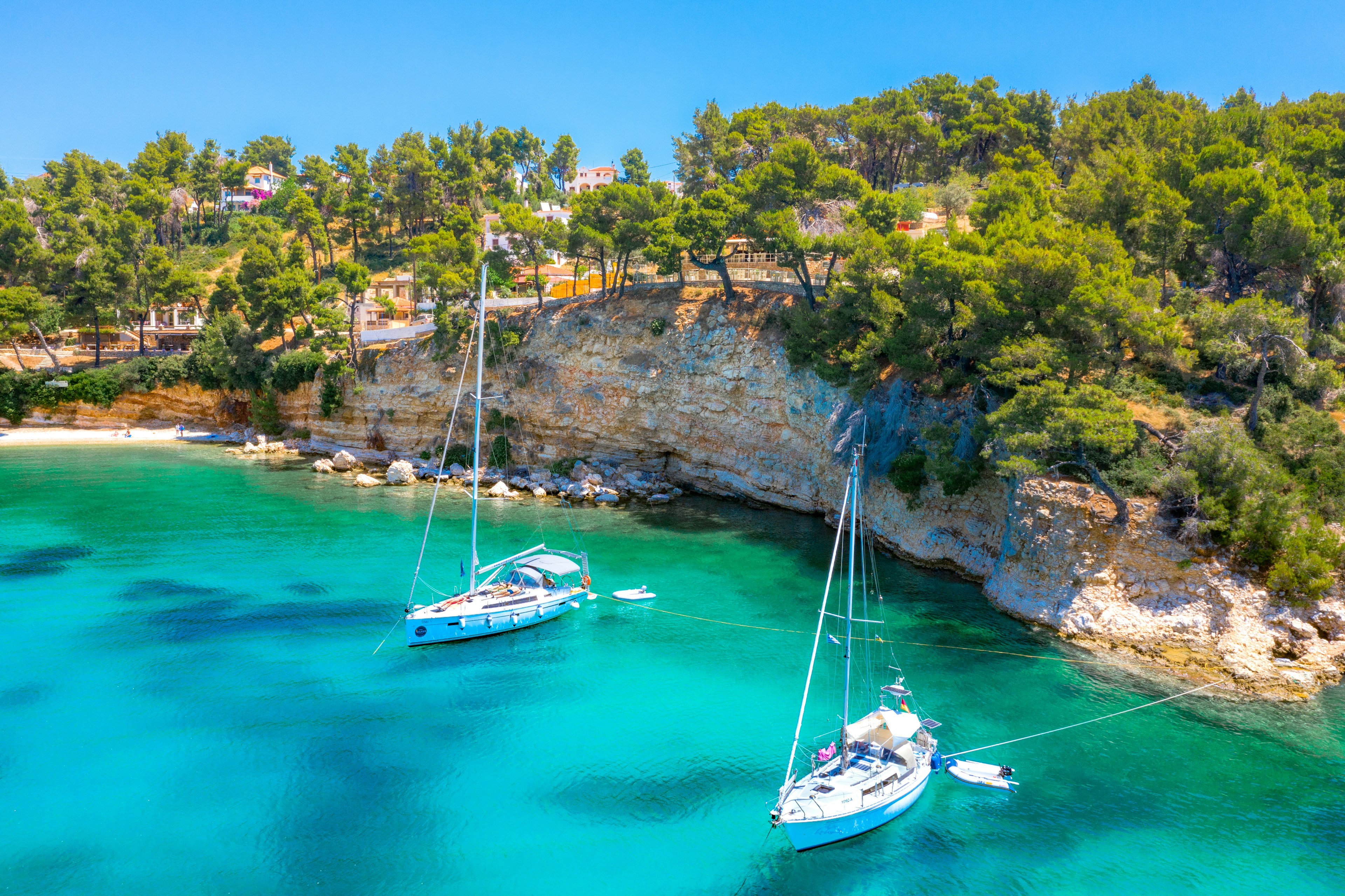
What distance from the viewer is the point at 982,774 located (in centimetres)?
1889

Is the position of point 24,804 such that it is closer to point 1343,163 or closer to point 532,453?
point 532,453

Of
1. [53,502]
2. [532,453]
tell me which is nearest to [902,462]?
[532,453]

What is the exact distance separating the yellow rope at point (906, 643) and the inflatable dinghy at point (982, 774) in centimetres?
679

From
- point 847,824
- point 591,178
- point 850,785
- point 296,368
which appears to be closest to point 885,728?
point 850,785

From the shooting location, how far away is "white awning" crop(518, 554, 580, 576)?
29.2 m

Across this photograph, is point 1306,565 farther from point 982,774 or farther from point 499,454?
point 499,454

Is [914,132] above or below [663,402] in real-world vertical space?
above

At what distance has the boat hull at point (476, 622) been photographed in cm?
2641

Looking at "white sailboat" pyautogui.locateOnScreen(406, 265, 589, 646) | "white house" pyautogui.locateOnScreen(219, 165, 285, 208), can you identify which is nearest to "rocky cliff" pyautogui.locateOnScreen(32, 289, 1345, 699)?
"white sailboat" pyautogui.locateOnScreen(406, 265, 589, 646)

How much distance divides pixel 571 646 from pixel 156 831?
1270cm

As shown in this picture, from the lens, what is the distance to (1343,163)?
33.7 m

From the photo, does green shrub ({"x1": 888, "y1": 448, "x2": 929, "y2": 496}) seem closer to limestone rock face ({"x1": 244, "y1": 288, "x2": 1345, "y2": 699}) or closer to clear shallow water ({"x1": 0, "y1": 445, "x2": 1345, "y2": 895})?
limestone rock face ({"x1": 244, "y1": 288, "x2": 1345, "y2": 699})

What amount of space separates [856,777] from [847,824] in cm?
106

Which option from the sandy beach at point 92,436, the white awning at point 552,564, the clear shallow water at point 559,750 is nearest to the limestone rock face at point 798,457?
the clear shallow water at point 559,750
